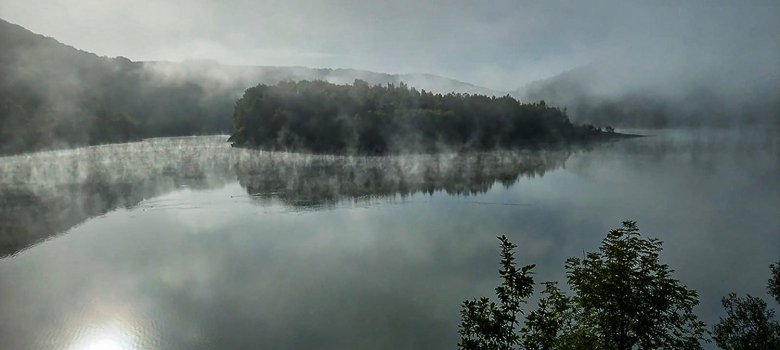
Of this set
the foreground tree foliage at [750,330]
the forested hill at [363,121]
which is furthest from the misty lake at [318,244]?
the forested hill at [363,121]

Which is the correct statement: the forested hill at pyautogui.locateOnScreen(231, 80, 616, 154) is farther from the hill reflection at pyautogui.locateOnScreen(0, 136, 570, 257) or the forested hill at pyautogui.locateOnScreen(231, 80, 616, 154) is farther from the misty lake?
the misty lake

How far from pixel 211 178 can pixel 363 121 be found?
159 ft

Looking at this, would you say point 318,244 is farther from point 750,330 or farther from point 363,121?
point 363,121

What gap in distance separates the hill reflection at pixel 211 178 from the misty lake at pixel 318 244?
549 millimetres

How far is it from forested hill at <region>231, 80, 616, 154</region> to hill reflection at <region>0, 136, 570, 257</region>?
9.26 meters

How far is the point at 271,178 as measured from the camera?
252 ft

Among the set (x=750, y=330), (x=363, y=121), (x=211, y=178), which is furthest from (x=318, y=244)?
(x=363, y=121)

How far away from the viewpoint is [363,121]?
11988 centimetres

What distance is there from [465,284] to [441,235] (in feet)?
42.4

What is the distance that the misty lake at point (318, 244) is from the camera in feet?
78.1

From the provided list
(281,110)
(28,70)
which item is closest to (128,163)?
(281,110)

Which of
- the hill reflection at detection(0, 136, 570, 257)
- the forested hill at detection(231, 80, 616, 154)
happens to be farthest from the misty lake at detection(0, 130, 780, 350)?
the forested hill at detection(231, 80, 616, 154)

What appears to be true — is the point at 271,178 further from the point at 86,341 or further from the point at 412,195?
the point at 86,341

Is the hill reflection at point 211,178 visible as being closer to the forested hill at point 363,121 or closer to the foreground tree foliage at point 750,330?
the forested hill at point 363,121
